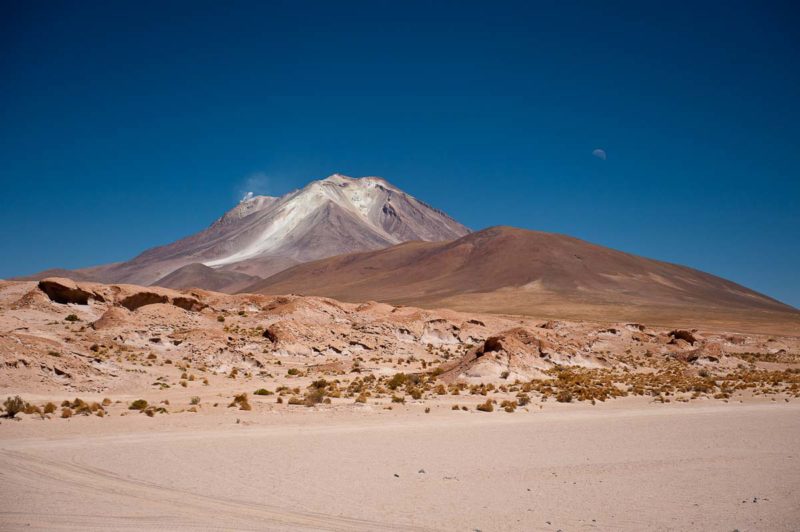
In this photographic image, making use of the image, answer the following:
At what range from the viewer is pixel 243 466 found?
11.2 m

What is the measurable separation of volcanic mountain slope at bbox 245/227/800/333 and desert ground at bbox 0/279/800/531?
72.2 meters

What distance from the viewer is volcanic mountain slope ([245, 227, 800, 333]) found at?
11256 cm

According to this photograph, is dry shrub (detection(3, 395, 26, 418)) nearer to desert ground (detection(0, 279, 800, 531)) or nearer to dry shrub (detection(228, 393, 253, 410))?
desert ground (detection(0, 279, 800, 531))

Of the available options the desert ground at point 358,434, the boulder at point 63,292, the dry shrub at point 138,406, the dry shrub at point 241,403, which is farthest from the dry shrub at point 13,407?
the boulder at point 63,292

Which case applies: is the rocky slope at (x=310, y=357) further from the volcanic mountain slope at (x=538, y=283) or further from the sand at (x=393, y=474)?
the volcanic mountain slope at (x=538, y=283)

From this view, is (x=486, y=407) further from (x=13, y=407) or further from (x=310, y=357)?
(x=310, y=357)

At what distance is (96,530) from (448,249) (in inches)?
6985

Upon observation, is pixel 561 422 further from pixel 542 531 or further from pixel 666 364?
pixel 666 364

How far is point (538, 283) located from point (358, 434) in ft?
425

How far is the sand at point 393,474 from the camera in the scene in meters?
8.08

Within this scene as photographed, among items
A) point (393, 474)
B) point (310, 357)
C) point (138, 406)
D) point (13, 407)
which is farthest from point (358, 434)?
point (310, 357)

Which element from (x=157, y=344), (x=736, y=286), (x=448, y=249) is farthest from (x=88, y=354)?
(x=736, y=286)

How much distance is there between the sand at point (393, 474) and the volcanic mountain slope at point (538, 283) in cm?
8604

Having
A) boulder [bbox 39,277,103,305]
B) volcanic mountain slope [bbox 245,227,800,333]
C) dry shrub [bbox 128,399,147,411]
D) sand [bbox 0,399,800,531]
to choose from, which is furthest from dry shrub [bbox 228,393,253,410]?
volcanic mountain slope [bbox 245,227,800,333]
